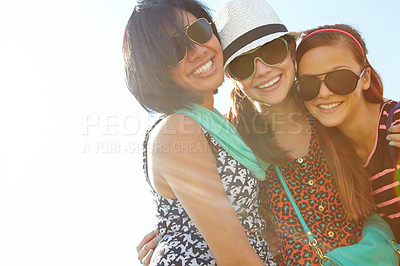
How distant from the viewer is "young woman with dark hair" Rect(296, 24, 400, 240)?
325 cm

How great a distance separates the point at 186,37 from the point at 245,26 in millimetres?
749

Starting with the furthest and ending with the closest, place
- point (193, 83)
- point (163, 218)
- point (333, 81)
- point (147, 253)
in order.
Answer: point (147, 253) → point (333, 81) → point (193, 83) → point (163, 218)

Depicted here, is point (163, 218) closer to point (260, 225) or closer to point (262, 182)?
point (260, 225)

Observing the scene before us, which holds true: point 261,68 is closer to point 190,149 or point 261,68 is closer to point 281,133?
point 281,133

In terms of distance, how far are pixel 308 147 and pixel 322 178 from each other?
0.30 metres

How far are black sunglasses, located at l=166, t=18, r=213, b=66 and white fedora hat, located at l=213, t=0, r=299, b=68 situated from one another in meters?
0.37

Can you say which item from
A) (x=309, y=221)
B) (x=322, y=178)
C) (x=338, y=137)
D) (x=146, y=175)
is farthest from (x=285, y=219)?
(x=146, y=175)

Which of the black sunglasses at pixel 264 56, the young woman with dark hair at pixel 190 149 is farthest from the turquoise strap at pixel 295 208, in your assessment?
the black sunglasses at pixel 264 56

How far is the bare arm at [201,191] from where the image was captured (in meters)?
2.38

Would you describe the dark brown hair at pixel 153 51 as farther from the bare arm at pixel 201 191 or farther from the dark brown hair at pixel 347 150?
the dark brown hair at pixel 347 150

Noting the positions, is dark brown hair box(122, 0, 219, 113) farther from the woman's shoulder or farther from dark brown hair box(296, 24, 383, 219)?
dark brown hair box(296, 24, 383, 219)

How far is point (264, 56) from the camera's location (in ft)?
11.0

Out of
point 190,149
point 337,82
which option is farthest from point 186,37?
point 337,82

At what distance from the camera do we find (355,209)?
10.5 feet
